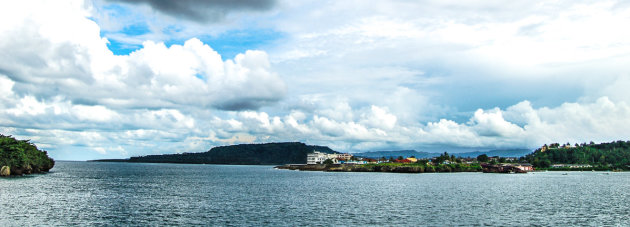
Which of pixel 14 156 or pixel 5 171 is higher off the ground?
pixel 14 156

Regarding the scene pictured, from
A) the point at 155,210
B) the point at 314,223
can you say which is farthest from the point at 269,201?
the point at 314,223

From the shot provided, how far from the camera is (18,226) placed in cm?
5428

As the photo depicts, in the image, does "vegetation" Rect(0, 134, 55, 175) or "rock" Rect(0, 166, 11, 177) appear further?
"rock" Rect(0, 166, 11, 177)

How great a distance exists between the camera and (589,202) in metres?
90.0

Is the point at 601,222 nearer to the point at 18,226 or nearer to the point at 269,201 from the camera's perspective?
the point at 269,201

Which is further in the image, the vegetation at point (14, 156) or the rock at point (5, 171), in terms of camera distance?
the rock at point (5, 171)

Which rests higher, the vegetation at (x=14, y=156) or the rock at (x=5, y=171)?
the vegetation at (x=14, y=156)

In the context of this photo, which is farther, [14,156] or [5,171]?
[14,156]

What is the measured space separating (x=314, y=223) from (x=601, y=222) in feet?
141

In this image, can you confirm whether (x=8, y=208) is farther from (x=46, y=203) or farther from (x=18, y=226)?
(x=18, y=226)

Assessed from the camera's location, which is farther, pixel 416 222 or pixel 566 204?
pixel 566 204

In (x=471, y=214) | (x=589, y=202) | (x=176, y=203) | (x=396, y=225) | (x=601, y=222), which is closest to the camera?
(x=396, y=225)

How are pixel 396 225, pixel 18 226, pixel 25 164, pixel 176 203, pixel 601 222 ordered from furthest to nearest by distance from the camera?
pixel 25 164, pixel 176 203, pixel 601 222, pixel 396 225, pixel 18 226

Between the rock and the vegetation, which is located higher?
the vegetation
